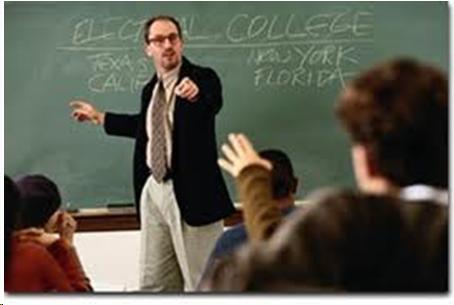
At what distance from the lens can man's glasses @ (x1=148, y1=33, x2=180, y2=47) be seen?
259 cm

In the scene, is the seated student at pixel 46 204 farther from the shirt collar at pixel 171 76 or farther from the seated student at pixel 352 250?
the seated student at pixel 352 250

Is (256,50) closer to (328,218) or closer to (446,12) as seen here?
(446,12)

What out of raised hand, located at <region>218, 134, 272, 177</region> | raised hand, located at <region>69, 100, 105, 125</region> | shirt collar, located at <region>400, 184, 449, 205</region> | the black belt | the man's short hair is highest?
the man's short hair

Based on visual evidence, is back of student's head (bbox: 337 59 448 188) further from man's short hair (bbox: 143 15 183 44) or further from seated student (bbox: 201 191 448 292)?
man's short hair (bbox: 143 15 183 44)

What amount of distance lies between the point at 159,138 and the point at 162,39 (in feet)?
1.03

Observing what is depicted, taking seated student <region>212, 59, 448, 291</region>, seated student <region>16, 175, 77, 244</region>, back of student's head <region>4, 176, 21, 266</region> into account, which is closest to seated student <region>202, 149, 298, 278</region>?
seated student <region>16, 175, 77, 244</region>

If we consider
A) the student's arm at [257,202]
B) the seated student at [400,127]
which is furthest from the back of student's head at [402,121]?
the student's arm at [257,202]

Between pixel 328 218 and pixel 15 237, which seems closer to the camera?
pixel 328 218

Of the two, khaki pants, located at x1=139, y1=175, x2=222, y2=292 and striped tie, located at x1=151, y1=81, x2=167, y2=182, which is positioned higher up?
striped tie, located at x1=151, y1=81, x2=167, y2=182

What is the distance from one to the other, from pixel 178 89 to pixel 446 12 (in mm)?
839

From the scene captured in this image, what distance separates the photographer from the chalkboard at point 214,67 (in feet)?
8.21

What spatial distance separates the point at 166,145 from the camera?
2.57 m

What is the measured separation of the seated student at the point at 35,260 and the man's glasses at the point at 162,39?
2.05 feet
